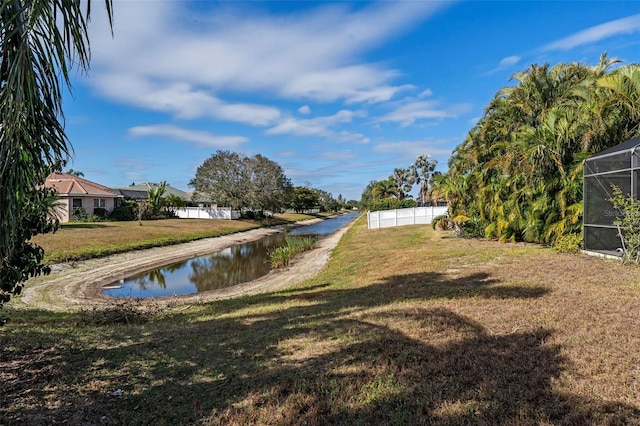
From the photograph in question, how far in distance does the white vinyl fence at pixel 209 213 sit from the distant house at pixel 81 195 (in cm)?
1045

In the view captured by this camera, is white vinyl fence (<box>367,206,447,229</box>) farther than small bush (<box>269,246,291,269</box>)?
Yes

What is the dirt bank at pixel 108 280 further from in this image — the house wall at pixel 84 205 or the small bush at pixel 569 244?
the house wall at pixel 84 205

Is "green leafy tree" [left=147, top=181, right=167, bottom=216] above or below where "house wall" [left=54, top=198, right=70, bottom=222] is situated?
above

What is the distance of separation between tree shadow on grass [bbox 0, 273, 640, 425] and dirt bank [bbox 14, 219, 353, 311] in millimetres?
5209

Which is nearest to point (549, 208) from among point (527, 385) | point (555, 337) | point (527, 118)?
point (527, 118)

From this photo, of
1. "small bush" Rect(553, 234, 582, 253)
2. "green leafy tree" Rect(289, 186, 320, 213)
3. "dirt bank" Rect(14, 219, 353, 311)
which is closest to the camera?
"dirt bank" Rect(14, 219, 353, 311)

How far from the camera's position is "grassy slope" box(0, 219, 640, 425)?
3148mm

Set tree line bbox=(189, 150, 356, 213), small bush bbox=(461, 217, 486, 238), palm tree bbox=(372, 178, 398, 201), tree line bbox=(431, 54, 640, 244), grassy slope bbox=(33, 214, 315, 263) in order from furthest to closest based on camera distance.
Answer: palm tree bbox=(372, 178, 398, 201)
tree line bbox=(189, 150, 356, 213)
small bush bbox=(461, 217, 486, 238)
grassy slope bbox=(33, 214, 315, 263)
tree line bbox=(431, 54, 640, 244)

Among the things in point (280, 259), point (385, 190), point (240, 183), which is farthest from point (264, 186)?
point (280, 259)

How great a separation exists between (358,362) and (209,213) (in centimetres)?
4930

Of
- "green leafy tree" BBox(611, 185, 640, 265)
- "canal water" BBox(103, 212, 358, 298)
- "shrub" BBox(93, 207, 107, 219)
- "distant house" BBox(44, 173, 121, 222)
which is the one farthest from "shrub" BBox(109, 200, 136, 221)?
"green leafy tree" BBox(611, 185, 640, 265)

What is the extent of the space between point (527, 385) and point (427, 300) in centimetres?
349

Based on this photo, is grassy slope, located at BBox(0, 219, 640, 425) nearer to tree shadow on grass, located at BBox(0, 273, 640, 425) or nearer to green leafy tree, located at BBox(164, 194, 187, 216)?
tree shadow on grass, located at BBox(0, 273, 640, 425)

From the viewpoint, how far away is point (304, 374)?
3.89 metres
